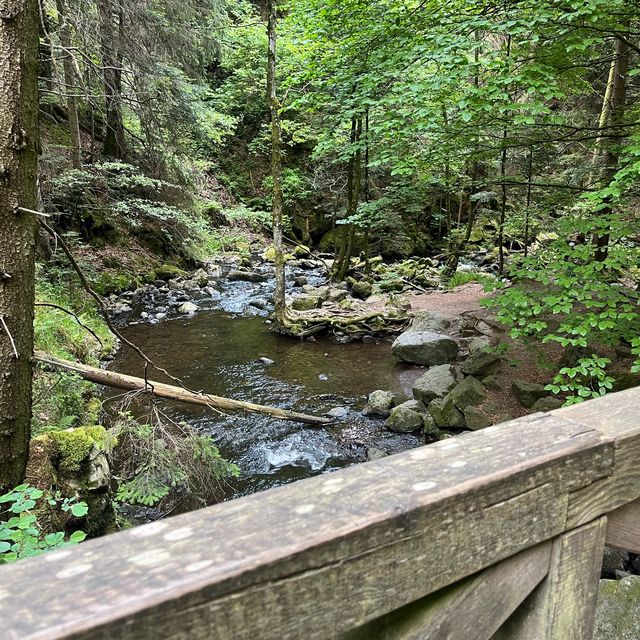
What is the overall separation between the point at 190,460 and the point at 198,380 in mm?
4187

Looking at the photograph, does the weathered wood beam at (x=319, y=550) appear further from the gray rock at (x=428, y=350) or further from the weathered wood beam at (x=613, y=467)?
the gray rock at (x=428, y=350)

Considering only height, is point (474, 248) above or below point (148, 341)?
above

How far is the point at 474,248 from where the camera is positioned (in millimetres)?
20938

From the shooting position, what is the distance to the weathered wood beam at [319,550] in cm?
54

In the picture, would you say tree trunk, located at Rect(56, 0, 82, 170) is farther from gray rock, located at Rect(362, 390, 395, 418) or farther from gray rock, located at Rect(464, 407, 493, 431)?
gray rock, located at Rect(464, 407, 493, 431)

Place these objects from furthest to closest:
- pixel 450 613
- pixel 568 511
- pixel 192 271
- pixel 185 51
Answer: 1. pixel 192 271
2. pixel 185 51
3. pixel 568 511
4. pixel 450 613

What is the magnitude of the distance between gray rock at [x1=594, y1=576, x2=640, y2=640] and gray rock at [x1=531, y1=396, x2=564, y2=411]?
170 inches

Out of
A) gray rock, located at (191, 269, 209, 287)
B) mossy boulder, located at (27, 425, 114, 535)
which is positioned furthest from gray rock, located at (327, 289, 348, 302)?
mossy boulder, located at (27, 425, 114, 535)

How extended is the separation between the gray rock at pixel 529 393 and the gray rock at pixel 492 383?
412 mm

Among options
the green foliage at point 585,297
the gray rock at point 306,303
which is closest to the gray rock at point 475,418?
the green foliage at point 585,297

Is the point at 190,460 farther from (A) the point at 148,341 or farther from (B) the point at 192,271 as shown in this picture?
(B) the point at 192,271

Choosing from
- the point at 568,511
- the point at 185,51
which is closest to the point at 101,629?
the point at 568,511

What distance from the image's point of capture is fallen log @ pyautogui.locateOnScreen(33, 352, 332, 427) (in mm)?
5172

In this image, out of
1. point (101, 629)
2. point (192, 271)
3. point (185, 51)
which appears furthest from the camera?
point (192, 271)
